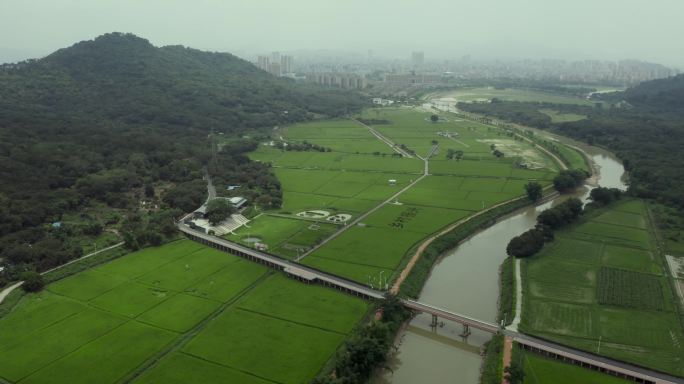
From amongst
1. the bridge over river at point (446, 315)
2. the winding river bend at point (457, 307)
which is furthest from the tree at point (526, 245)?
the bridge over river at point (446, 315)

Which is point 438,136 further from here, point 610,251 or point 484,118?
point 610,251

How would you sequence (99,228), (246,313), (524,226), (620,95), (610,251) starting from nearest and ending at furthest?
(246,313) < (610,251) < (99,228) < (524,226) < (620,95)

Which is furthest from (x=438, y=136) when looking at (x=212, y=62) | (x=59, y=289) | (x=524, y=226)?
(x=212, y=62)

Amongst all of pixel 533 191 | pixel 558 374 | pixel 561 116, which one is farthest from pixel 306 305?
pixel 561 116

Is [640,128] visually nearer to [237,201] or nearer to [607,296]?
[607,296]

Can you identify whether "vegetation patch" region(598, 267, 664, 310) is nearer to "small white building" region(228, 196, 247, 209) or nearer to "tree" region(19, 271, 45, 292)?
"small white building" region(228, 196, 247, 209)

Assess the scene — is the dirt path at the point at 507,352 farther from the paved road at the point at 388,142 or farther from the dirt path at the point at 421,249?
the paved road at the point at 388,142

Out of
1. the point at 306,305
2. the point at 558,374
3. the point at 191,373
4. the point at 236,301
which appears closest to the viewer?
the point at 558,374
